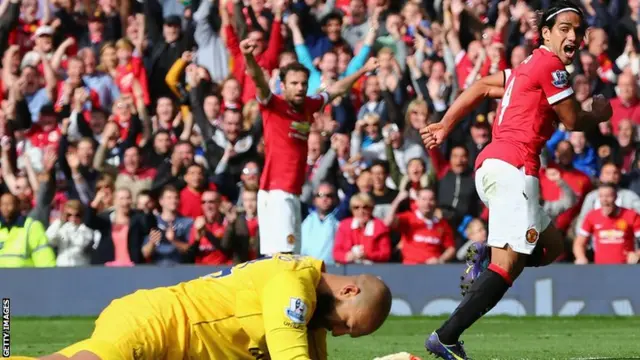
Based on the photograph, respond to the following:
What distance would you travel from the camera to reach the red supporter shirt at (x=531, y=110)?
8.78m

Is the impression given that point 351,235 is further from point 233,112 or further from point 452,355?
point 452,355

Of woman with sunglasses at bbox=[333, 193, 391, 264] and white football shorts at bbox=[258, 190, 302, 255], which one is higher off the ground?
white football shorts at bbox=[258, 190, 302, 255]

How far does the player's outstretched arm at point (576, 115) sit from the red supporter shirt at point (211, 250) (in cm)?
721

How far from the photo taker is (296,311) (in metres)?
6.04

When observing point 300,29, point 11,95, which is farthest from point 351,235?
point 11,95

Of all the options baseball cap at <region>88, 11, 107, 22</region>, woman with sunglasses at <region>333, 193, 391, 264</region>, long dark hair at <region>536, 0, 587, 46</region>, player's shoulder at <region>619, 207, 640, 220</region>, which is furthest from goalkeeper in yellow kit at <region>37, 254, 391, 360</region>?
baseball cap at <region>88, 11, 107, 22</region>

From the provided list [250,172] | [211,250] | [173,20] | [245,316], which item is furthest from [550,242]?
[173,20]

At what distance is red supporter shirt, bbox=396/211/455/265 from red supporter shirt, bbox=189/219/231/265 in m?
2.01

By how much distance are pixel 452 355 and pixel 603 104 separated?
6.44 ft

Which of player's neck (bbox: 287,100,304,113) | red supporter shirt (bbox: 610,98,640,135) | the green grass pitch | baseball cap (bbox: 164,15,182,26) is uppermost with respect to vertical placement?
baseball cap (bbox: 164,15,182,26)

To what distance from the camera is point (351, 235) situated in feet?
50.6

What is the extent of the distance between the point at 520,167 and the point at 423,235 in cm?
656

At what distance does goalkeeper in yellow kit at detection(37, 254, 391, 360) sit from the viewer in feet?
20.0

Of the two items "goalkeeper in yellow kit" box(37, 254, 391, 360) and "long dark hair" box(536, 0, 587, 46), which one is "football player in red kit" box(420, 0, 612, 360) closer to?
"long dark hair" box(536, 0, 587, 46)
